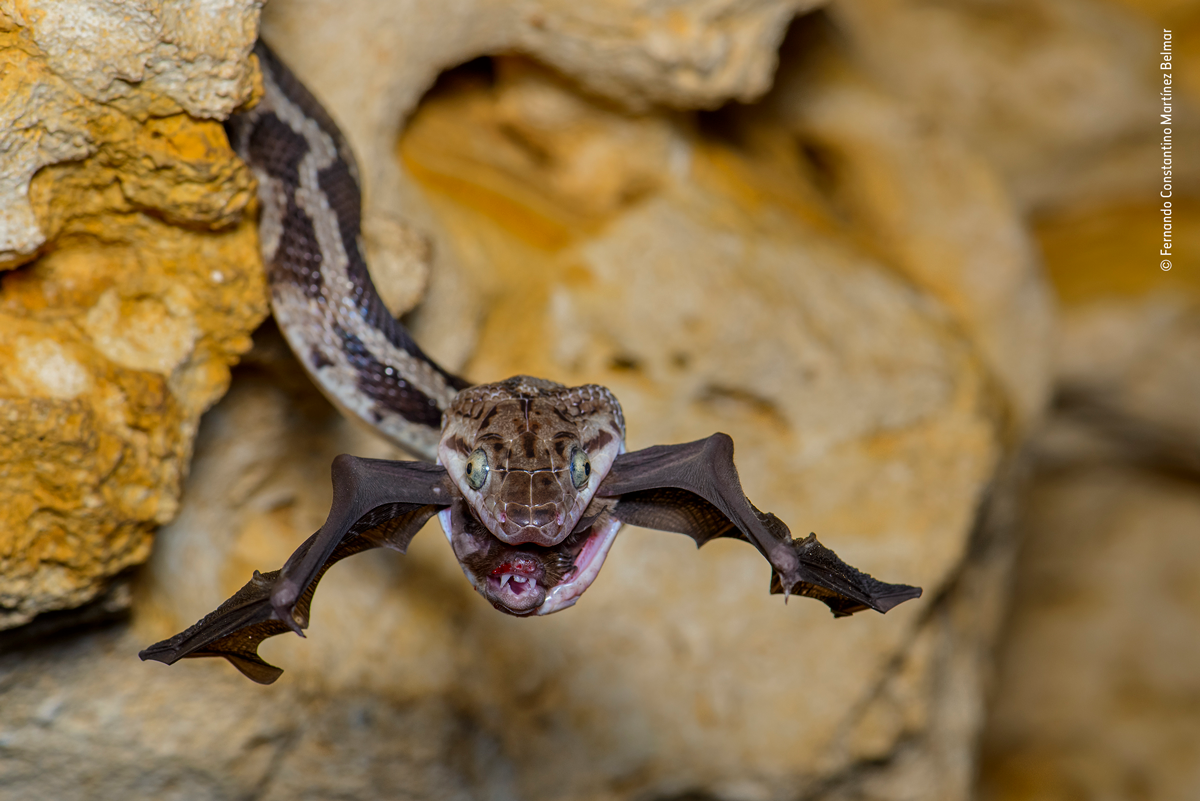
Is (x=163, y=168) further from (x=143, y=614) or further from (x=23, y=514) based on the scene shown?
(x=143, y=614)

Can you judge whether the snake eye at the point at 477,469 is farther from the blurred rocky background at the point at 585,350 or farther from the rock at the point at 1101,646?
the rock at the point at 1101,646

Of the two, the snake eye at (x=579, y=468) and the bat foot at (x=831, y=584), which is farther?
the snake eye at (x=579, y=468)

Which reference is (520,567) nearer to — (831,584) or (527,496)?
(527,496)

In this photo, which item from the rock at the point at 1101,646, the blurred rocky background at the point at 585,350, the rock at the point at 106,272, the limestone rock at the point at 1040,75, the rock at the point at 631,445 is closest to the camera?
the rock at the point at 106,272

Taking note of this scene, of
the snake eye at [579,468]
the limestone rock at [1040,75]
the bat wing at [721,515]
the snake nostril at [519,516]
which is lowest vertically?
the snake nostril at [519,516]

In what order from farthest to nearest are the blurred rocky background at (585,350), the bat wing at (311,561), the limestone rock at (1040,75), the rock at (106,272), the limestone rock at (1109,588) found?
the limestone rock at (1109,588) → the limestone rock at (1040,75) → the blurred rocky background at (585,350) → the rock at (106,272) → the bat wing at (311,561)

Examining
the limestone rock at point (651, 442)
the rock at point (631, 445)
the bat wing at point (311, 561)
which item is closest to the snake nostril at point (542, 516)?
the bat wing at point (311, 561)

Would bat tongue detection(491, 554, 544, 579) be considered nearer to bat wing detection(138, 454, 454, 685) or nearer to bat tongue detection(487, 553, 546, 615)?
bat tongue detection(487, 553, 546, 615)

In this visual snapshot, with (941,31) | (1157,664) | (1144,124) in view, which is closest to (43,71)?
(941,31)
